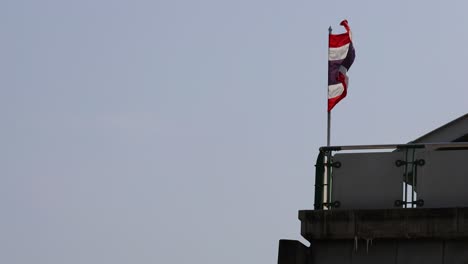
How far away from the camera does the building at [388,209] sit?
15.1 meters

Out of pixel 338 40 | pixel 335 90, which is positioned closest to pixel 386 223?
pixel 335 90

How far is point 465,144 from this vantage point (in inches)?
611

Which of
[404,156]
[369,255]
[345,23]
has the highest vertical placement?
[345,23]

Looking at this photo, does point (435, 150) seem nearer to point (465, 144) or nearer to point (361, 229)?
point (465, 144)

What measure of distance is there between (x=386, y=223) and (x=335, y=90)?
3.14m

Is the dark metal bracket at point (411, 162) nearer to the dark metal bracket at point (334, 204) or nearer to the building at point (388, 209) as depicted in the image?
the building at point (388, 209)

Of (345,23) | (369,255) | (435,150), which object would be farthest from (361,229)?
(345,23)

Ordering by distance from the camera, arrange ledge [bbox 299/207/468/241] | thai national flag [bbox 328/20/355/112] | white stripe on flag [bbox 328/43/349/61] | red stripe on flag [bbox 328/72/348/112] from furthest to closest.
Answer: white stripe on flag [bbox 328/43/349/61], thai national flag [bbox 328/20/355/112], red stripe on flag [bbox 328/72/348/112], ledge [bbox 299/207/468/241]

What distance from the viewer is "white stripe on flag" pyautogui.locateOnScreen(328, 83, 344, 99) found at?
17.7 m

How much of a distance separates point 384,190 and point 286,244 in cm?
156

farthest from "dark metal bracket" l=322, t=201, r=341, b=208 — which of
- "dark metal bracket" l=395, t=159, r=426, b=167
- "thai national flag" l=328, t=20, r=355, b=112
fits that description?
"thai national flag" l=328, t=20, r=355, b=112

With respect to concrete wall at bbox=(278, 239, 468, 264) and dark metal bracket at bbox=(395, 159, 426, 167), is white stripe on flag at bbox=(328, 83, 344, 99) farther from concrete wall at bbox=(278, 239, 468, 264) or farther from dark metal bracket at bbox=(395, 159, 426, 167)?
concrete wall at bbox=(278, 239, 468, 264)

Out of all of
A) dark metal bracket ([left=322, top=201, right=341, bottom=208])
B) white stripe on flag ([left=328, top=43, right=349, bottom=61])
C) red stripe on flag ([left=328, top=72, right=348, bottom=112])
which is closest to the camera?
dark metal bracket ([left=322, top=201, right=341, bottom=208])

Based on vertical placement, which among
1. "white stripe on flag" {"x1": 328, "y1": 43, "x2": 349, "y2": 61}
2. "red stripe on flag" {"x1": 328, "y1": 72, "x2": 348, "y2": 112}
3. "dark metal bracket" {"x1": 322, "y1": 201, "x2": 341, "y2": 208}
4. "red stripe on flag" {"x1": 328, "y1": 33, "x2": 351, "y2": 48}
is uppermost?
Answer: "red stripe on flag" {"x1": 328, "y1": 33, "x2": 351, "y2": 48}
